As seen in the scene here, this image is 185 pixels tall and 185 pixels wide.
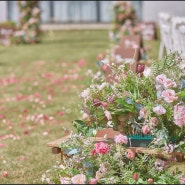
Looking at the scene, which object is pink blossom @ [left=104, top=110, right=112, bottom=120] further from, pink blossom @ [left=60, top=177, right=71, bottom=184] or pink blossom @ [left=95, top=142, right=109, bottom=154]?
pink blossom @ [left=60, top=177, right=71, bottom=184]

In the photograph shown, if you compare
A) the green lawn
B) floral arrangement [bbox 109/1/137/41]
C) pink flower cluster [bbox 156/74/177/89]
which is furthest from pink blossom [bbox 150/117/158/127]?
floral arrangement [bbox 109/1/137/41]

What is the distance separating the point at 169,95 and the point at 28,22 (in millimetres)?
16807

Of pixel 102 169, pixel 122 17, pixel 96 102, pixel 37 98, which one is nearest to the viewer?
pixel 102 169

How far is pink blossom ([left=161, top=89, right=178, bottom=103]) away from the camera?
4.24 meters

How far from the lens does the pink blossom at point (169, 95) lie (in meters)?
4.24

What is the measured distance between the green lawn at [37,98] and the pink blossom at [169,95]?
856mm

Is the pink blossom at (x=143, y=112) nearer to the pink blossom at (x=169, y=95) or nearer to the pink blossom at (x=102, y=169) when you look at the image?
the pink blossom at (x=169, y=95)

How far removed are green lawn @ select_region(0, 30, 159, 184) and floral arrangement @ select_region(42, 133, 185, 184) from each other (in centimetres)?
53

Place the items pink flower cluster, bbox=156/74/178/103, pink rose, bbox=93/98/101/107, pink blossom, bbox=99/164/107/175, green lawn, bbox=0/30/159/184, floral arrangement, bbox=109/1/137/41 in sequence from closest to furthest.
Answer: pink blossom, bbox=99/164/107/175 → pink flower cluster, bbox=156/74/178/103 → pink rose, bbox=93/98/101/107 → green lawn, bbox=0/30/159/184 → floral arrangement, bbox=109/1/137/41

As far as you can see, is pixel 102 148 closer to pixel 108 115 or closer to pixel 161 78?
pixel 108 115

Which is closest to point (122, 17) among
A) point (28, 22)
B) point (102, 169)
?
point (28, 22)

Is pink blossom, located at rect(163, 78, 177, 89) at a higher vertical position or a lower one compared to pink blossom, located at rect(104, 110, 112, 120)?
higher

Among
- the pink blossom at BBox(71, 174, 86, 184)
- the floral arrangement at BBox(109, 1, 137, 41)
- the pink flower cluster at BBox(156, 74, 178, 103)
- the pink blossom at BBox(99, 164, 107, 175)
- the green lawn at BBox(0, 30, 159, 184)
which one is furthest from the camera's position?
the floral arrangement at BBox(109, 1, 137, 41)

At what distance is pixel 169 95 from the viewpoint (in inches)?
168
